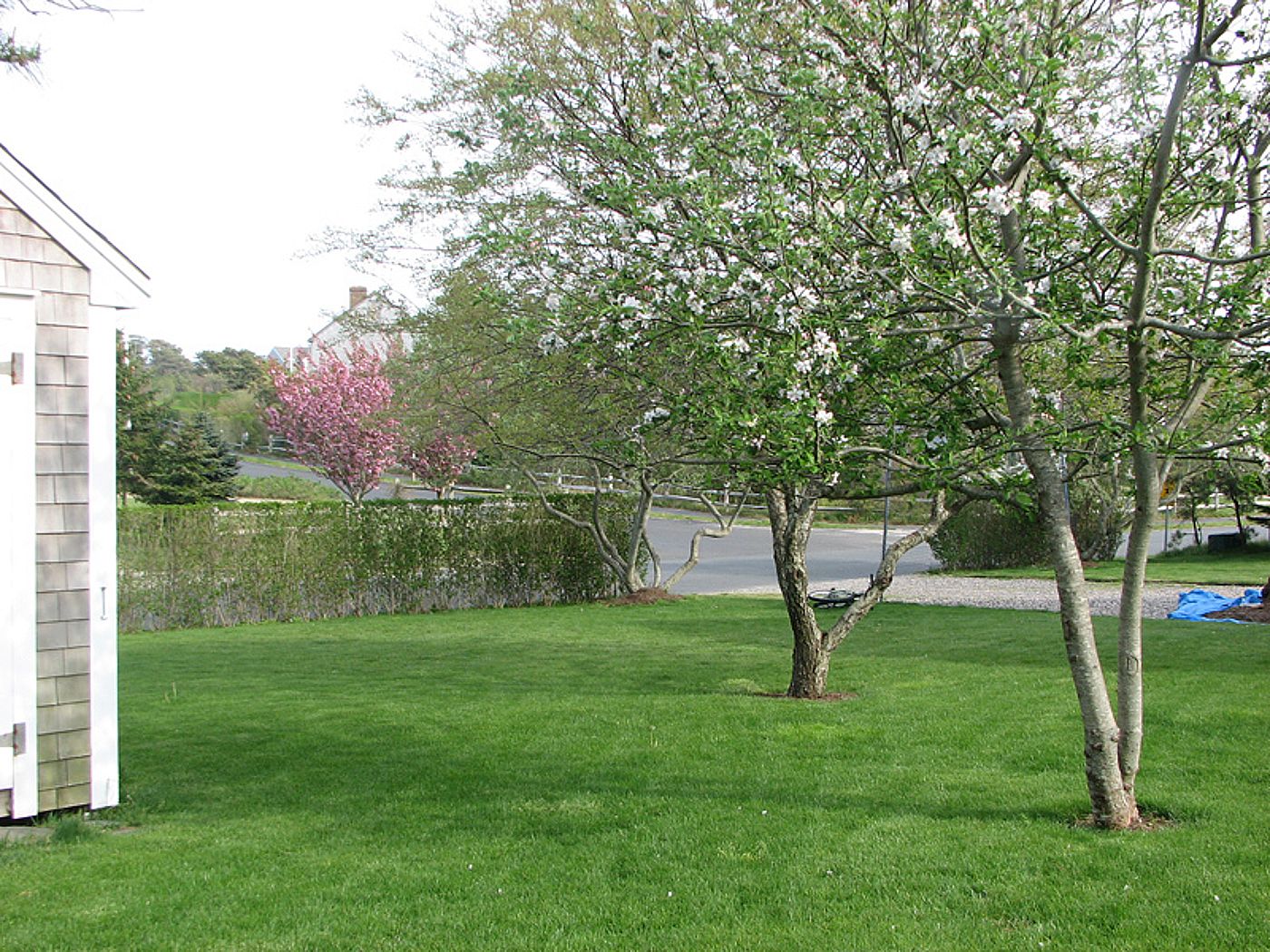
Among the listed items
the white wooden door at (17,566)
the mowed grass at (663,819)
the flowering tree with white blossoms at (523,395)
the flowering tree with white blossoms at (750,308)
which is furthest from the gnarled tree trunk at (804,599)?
the white wooden door at (17,566)

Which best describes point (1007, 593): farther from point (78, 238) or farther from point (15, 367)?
point (15, 367)

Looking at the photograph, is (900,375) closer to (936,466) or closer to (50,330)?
(936,466)

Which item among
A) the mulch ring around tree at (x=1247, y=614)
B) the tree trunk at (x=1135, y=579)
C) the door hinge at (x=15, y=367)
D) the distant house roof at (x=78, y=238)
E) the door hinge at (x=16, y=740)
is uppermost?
the distant house roof at (x=78, y=238)

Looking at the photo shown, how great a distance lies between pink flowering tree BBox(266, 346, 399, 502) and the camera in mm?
26734

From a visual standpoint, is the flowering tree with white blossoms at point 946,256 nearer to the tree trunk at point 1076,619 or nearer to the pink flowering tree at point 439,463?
the tree trunk at point 1076,619

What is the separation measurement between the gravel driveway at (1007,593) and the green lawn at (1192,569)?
27.7 inches

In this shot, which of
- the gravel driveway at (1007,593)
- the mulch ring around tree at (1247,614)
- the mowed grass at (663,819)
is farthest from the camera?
the gravel driveway at (1007,593)

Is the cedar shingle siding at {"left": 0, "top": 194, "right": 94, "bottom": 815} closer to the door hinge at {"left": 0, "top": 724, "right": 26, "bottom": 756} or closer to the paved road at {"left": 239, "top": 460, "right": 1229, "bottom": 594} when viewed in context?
the door hinge at {"left": 0, "top": 724, "right": 26, "bottom": 756}

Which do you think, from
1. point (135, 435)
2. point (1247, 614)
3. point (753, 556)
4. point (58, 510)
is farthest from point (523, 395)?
point (135, 435)

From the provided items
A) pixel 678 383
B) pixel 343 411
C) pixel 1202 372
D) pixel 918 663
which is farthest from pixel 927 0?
pixel 343 411

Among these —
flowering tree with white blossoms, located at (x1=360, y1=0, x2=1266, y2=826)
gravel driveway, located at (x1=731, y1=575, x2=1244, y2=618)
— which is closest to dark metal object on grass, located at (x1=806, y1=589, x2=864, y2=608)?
gravel driveway, located at (x1=731, y1=575, x2=1244, y2=618)

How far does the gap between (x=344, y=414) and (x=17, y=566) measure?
2184 centimetres

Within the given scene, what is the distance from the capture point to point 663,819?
5270mm

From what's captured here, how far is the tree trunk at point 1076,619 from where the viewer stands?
15.4 ft
